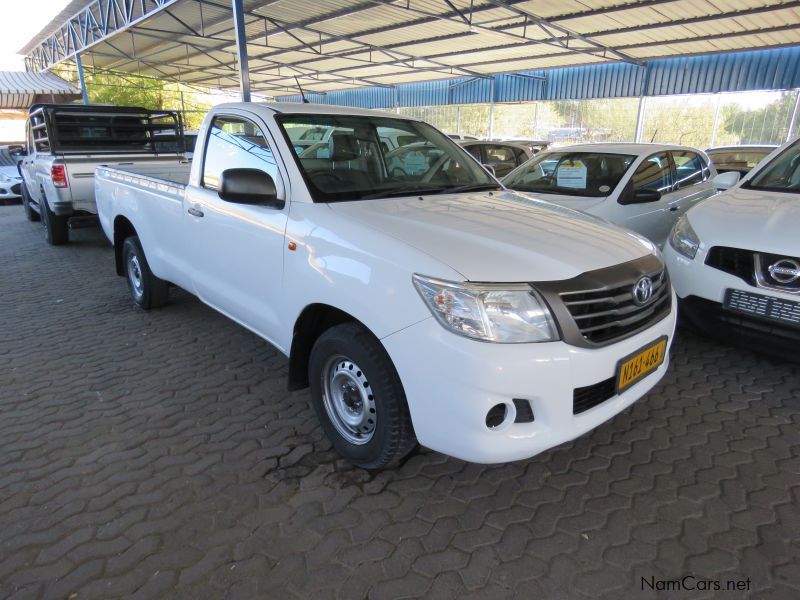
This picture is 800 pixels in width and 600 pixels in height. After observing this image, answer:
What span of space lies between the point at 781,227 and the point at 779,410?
1.20m

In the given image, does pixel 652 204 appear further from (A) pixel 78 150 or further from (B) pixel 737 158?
(A) pixel 78 150

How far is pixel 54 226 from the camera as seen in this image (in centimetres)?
809

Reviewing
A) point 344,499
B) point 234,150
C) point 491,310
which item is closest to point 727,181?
point 491,310

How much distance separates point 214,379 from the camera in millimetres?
3646

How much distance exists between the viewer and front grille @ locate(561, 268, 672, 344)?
6.86 feet

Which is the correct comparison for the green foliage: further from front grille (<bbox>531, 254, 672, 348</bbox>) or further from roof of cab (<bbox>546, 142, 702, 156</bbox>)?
front grille (<bbox>531, 254, 672, 348</bbox>)

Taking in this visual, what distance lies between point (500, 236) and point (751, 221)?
2.33 m

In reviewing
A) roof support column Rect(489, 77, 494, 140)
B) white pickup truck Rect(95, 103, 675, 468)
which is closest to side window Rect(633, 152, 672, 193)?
white pickup truck Rect(95, 103, 675, 468)

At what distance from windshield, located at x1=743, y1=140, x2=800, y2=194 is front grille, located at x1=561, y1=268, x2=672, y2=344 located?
2.69 metres

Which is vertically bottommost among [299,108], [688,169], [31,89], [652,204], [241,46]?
[652,204]

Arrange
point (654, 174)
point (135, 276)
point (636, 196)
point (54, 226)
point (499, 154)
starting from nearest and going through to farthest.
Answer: point (135, 276), point (636, 196), point (654, 174), point (54, 226), point (499, 154)

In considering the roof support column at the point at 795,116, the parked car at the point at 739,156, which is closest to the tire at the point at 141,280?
the parked car at the point at 739,156

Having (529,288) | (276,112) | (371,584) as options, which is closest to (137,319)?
(276,112)

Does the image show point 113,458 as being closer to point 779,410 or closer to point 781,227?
point 779,410
